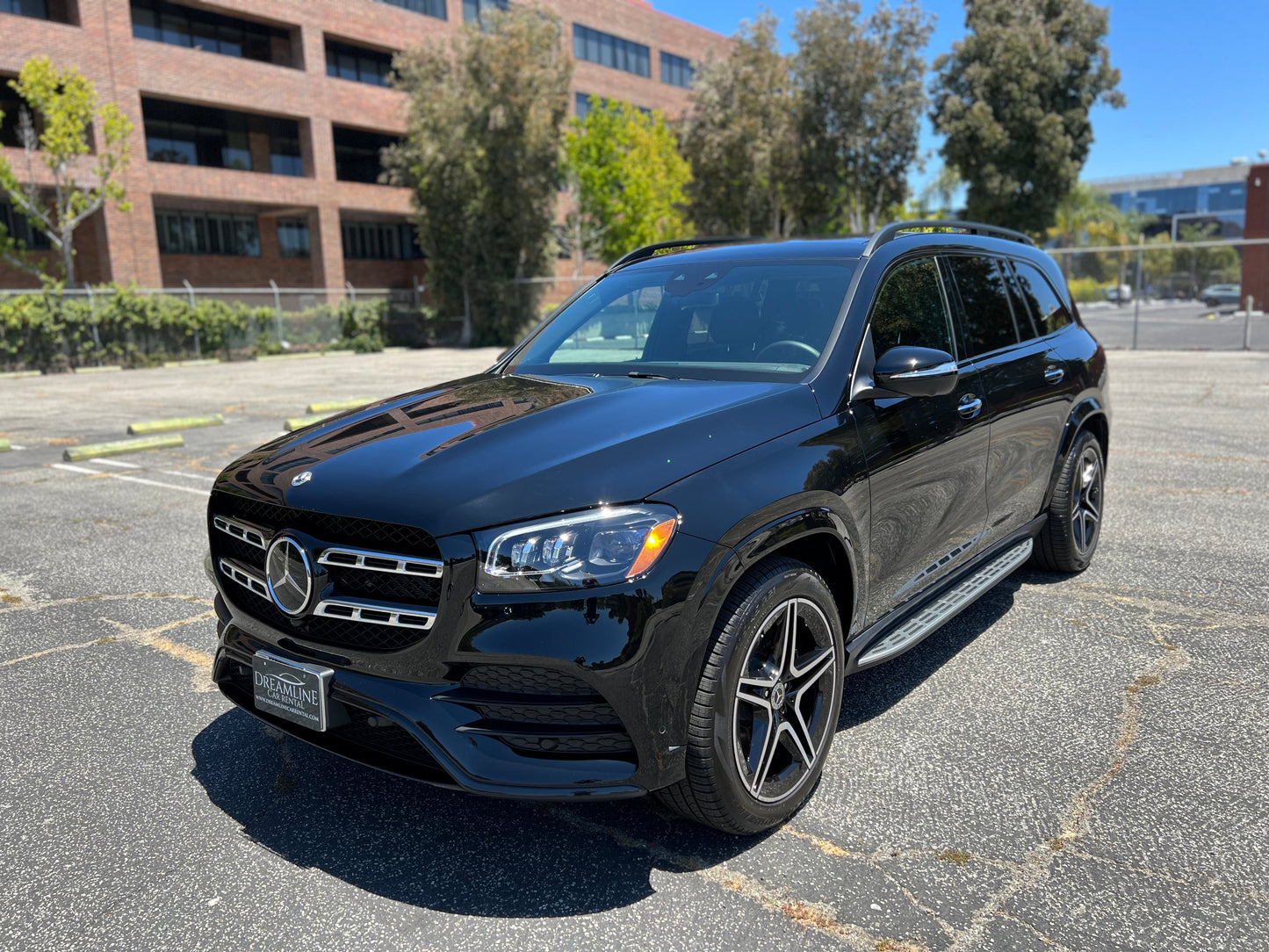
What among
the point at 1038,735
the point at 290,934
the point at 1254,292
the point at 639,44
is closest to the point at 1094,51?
the point at 1254,292

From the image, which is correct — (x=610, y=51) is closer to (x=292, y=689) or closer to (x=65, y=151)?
(x=65, y=151)

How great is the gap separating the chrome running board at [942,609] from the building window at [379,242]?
43.8 m

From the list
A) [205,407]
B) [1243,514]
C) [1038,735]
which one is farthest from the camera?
[205,407]

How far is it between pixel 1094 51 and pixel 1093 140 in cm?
293

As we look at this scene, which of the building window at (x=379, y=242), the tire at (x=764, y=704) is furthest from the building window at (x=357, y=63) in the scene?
the tire at (x=764, y=704)

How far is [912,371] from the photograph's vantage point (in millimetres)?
3287

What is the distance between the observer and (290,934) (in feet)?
8.08

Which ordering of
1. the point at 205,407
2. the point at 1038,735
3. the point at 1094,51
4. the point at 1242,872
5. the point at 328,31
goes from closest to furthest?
the point at 1242,872
the point at 1038,735
the point at 205,407
the point at 1094,51
the point at 328,31

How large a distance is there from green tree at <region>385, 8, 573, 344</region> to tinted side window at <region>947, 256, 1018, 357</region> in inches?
1163

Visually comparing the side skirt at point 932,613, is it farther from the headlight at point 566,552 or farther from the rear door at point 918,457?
the headlight at point 566,552

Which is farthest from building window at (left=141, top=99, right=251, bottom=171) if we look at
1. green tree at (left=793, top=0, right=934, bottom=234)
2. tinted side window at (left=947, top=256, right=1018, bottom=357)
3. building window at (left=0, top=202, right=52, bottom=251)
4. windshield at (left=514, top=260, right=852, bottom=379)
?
tinted side window at (left=947, top=256, right=1018, bottom=357)

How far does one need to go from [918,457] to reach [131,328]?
27845 mm

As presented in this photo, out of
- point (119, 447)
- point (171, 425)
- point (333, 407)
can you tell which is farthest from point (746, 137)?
point (119, 447)

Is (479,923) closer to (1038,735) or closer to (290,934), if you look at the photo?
(290,934)
